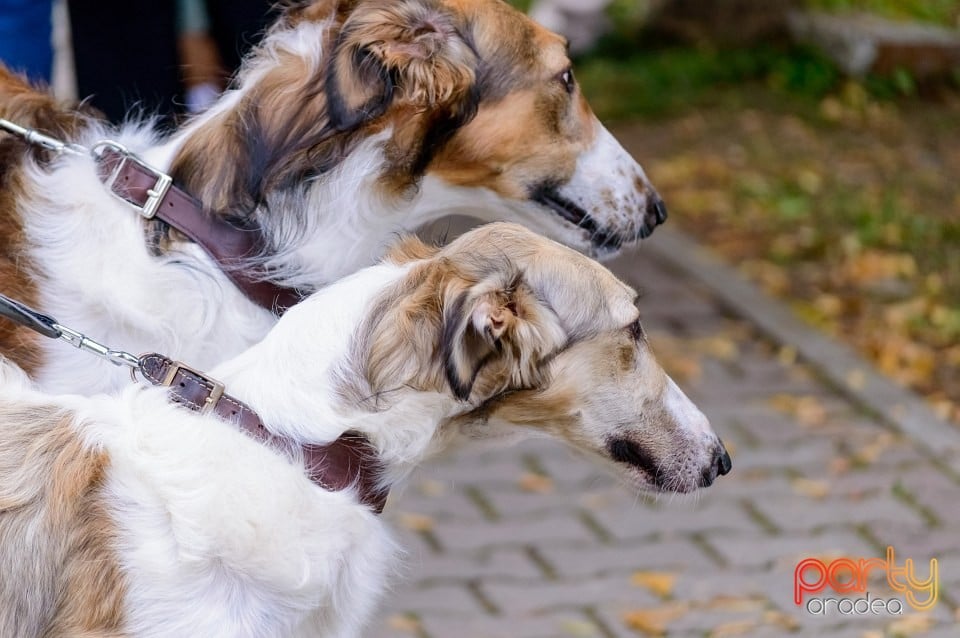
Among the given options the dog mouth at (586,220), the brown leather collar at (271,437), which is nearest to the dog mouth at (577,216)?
the dog mouth at (586,220)

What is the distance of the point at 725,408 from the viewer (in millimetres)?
6164

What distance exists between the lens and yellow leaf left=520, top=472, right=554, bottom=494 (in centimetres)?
555

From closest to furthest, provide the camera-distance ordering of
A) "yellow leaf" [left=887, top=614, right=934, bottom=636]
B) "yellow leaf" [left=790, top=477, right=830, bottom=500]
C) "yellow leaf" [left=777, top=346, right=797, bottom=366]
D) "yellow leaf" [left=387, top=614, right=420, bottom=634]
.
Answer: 1. "yellow leaf" [left=887, top=614, right=934, bottom=636]
2. "yellow leaf" [left=387, top=614, right=420, bottom=634]
3. "yellow leaf" [left=790, top=477, right=830, bottom=500]
4. "yellow leaf" [left=777, top=346, right=797, bottom=366]

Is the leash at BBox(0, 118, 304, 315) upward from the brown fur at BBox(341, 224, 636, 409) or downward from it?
downward

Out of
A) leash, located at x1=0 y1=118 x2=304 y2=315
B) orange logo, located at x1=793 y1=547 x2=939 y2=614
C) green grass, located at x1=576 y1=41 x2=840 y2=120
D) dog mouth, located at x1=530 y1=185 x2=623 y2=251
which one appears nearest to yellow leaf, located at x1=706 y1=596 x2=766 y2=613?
orange logo, located at x1=793 y1=547 x2=939 y2=614

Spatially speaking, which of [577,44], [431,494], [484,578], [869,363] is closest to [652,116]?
[577,44]

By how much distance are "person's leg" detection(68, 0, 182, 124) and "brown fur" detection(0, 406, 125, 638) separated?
2.04 meters

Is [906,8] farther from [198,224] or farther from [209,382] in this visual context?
[209,382]

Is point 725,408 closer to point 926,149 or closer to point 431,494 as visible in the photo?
point 431,494

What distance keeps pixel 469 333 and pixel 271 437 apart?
47 cm

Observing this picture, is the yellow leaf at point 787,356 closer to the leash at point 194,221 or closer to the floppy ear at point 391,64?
the floppy ear at point 391,64

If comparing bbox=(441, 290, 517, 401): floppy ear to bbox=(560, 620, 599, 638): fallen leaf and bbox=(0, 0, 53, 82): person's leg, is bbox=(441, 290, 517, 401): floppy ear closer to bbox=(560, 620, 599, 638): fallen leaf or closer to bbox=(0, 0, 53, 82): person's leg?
bbox=(560, 620, 599, 638): fallen leaf

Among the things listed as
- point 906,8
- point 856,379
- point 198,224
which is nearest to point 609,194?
point 198,224

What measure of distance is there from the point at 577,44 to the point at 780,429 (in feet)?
18.9
